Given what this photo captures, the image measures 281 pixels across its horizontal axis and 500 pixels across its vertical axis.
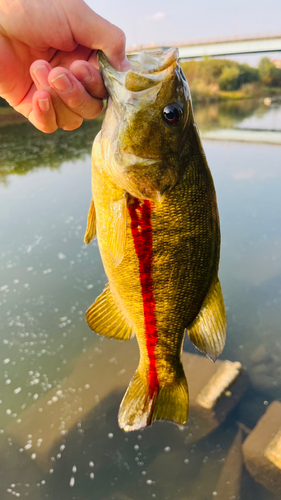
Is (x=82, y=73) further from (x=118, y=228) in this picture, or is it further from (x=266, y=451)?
(x=266, y=451)

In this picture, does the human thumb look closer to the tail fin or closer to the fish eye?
the fish eye

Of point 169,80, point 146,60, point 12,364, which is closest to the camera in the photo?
point 169,80

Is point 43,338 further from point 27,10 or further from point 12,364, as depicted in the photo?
point 27,10

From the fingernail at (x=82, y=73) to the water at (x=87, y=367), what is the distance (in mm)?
3148

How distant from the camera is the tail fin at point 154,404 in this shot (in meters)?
1.67

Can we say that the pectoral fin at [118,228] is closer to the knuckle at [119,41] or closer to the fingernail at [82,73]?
the fingernail at [82,73]

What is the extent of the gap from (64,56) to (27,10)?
26 cm

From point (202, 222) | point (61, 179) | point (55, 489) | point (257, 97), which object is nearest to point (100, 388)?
point (55, 489)

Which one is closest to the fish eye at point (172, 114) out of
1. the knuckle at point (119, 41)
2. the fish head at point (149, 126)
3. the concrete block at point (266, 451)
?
the fish head at point (149, 126)

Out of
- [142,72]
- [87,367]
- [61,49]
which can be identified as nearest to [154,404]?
[142,72]

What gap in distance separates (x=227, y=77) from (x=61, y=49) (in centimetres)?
5419

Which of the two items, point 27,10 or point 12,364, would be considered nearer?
point 27,10

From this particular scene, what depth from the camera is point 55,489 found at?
3.03 metres

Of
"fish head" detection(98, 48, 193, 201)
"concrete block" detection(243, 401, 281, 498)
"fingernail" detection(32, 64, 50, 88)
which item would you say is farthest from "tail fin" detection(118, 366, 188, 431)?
"concrete block" detection(243, 401, 281, 498)
